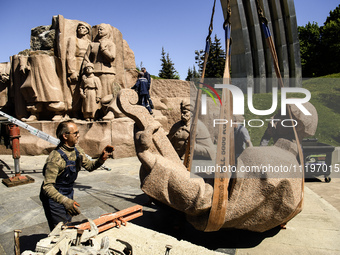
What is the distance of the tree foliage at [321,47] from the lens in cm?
2712

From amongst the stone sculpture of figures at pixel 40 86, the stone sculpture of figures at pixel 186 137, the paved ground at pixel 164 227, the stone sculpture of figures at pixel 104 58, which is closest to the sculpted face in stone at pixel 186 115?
the stone sculpture of figures at pixel 186 137

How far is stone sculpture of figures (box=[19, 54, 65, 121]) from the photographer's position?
8641 mm

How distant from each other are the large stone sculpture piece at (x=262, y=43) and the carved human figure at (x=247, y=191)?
1631 cm

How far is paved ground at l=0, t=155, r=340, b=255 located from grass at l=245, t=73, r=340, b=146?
641 cm

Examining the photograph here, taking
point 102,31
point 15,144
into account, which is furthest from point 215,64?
point 15,144

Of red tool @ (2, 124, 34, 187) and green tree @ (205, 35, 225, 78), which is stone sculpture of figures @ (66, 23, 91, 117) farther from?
green tree @ (205, 35, 225, 78)

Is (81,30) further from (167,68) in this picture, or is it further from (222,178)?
(167,68)

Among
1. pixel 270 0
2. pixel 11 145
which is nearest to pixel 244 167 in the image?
pixel 11 145

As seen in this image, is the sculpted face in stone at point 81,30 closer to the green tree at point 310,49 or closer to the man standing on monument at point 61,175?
the man standing on monument at point 61,175

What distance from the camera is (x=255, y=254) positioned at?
8.84 feet

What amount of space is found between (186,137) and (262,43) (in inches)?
581

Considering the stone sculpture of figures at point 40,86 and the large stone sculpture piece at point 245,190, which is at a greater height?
the stone sculpture of figures at point 40,86

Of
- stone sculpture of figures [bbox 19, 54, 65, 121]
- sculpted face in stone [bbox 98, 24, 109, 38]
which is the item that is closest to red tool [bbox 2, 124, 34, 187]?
stone sculpture of figures [bbox 19, 54, 65, 121]

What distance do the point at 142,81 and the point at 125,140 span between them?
2.22 metres
